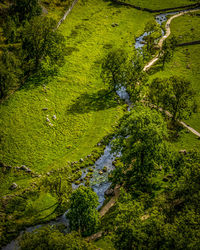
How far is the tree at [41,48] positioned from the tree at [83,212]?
4841 centimetres

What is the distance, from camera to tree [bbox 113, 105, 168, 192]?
48594 mm

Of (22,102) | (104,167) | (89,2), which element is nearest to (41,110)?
(22,102)

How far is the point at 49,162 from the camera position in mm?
58031

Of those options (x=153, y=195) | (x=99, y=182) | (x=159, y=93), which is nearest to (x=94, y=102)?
(x=159, y=93)

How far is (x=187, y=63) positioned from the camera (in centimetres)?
A: 9169

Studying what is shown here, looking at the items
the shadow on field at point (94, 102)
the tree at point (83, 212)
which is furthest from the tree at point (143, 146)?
the shadow on field at point (94, 102)

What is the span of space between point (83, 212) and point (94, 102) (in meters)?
39.0

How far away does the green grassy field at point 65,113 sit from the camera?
59.6 meters

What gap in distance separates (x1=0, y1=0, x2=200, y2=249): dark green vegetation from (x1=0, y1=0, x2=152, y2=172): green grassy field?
0.84 ft

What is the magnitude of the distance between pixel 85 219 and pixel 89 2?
11278 cm

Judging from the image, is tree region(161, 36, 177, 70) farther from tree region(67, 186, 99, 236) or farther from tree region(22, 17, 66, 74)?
tree region(67, 186, 99, 236)

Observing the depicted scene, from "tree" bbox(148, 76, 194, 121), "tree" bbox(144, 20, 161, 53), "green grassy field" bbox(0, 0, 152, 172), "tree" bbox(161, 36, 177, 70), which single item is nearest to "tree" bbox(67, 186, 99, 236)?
"green grassy field" bbox(0, 0, 152, 172)

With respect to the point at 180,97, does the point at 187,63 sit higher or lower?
lower

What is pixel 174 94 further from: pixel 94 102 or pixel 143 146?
pixel 143 146
